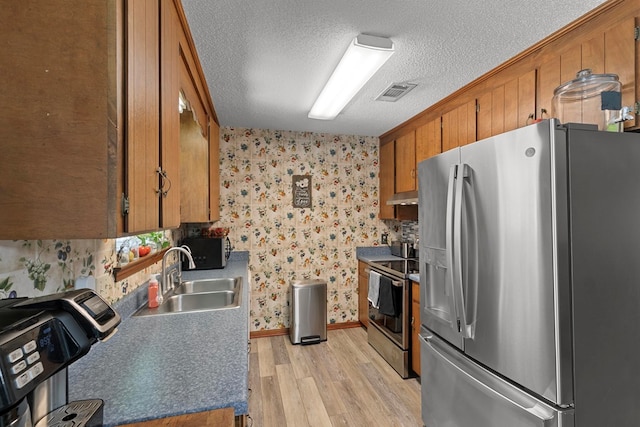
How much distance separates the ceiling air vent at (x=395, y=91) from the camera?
233 centimetres

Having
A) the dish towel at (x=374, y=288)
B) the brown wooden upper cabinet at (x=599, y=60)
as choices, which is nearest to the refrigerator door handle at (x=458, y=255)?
the brown wooden upper cabinet at (x=599, y=60)

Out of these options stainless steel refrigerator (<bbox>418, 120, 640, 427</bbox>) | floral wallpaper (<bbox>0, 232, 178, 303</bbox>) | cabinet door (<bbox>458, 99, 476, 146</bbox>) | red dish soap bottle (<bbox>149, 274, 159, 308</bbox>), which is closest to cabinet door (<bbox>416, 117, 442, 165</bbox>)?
cabinet door (<bbox>458, 99, 476, 146</bbox>)

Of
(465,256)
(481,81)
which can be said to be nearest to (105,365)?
(465,256)

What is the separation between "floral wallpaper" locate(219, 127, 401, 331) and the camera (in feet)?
11.8

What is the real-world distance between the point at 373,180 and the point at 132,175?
3421mm

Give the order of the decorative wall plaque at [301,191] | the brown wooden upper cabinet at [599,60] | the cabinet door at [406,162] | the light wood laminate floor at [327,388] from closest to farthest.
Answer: the brown wooden upper cabinet at [599,60] < the light wood laminate floor at [327,388] < the cabinet door at [406,162] < the decorative wall plaque at [301,191]

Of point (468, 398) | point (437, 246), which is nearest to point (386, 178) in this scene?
point (437, 246)

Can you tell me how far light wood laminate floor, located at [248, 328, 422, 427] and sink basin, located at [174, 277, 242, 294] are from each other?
853mm

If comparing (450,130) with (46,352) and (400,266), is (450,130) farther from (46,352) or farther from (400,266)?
(46,352)

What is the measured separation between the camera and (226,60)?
195cm

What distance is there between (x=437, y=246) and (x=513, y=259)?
0.53 metres

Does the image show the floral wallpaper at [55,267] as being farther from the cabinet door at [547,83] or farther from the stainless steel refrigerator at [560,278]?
the cabinet door at [547,83]

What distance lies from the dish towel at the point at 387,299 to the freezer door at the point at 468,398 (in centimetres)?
80

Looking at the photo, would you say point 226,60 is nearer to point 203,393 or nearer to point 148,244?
point 148,244
